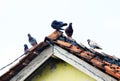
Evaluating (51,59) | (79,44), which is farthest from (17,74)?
(79,44)

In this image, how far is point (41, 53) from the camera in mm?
8969

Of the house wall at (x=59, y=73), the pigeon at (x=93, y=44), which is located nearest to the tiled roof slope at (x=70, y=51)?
the house wall at (x=59, y=73)

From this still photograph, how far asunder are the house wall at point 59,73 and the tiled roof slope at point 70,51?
0.40 meters

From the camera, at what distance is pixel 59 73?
916cm

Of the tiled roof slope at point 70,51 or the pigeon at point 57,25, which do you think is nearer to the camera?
the tiled roof slope at point 70,51

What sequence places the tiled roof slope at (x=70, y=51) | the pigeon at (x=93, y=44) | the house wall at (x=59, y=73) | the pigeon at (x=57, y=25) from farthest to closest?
the pigeon at (x=93, y=44) < the pigeon at (x=57, y=25) < the house wall at (x=59, y=73) < the tiled roof slope at (x=70, y=51)

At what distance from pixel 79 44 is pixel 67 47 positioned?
0.78m

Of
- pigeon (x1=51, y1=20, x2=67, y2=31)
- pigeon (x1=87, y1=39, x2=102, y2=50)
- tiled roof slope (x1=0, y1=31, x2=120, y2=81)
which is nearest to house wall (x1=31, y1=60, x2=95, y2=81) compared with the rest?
tiled roof slope (x1=0, y1=31, x2=120, y2=81)

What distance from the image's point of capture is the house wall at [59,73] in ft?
29.4

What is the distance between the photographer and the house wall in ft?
29.4

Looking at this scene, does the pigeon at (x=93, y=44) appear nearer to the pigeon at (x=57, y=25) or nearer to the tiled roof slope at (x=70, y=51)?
the pigeon at (x=57, y=25)

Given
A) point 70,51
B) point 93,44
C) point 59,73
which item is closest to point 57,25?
point 59,73

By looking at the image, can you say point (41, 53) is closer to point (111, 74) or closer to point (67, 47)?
point (67, 47)

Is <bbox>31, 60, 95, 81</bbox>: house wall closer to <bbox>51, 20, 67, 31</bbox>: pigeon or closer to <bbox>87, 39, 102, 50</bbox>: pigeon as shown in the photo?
<bbox>51, 20, 67, 31</bbox>: pigeon
